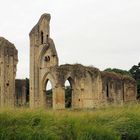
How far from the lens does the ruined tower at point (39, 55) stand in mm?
36188

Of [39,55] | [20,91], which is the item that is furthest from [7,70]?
[20,91]

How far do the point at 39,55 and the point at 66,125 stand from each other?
25066 millimetres

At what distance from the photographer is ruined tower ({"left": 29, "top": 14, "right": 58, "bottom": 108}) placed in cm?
3619

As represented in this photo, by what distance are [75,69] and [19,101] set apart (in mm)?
5603

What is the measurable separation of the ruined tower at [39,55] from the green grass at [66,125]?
75.1 ft

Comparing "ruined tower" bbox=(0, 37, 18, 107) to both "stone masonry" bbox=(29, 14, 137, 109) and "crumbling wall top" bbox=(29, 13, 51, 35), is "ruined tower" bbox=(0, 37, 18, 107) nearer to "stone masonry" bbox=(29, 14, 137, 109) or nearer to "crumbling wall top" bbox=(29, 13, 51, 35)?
"stone masonry" bbox=(29, 14, 137, 109)

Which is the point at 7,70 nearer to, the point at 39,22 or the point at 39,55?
the point at 39,55

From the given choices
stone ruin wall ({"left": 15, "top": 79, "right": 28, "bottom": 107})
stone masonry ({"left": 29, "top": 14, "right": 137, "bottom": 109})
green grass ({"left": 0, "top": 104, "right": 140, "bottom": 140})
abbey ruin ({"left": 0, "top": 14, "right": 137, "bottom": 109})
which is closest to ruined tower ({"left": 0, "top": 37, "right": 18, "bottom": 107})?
abbey ruin ({"left": 0, "top": 14, "right": 137, "bottom": 109})

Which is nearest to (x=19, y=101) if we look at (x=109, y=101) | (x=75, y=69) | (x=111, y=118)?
(x=75, y=69)

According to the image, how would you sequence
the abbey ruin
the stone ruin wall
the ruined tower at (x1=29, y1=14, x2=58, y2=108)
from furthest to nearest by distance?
1. the stone ruin wall
2. the ruined tower at (x1=29, y1=14, x2=58, y2=108)
3. the abbey ruin

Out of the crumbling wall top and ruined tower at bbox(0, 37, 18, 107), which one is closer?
ruined tower at bbox(0, 37, 18, 107)

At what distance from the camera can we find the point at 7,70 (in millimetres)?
35219

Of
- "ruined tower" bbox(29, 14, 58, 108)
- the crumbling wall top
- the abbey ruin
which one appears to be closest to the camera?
the abbey ruin

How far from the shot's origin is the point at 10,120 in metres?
11.4
